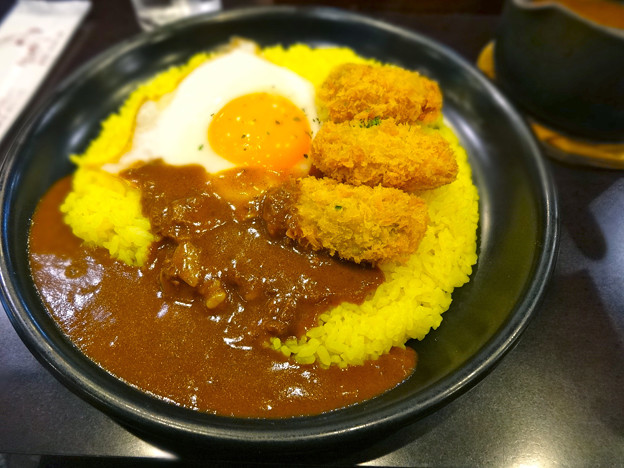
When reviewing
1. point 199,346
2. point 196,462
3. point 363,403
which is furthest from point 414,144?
point 196,462

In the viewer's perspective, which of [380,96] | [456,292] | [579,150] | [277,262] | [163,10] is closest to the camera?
[277,262]

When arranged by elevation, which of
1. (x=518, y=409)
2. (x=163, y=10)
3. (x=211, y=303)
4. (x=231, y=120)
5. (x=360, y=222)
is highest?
(x=163, y=10)

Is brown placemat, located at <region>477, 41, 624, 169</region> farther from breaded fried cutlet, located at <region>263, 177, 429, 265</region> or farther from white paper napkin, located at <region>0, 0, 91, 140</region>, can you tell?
white paper napkin, located at <region>0, 0, 91, 140</region>

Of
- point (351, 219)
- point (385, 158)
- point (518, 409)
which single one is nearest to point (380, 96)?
point (385, 158)

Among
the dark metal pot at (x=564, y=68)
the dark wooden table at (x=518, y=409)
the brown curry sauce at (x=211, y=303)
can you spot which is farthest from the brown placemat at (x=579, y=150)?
the brown curry sauce at (x=211, y=303)

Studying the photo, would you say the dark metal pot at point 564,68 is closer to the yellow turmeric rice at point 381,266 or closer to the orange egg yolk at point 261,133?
the yellow turmeric rice at point 381,266

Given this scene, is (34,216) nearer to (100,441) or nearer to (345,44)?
(100,441)

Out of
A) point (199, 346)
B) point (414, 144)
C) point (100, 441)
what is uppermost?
point (414, 144)

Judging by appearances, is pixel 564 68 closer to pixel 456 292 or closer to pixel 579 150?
pixel 579 150
